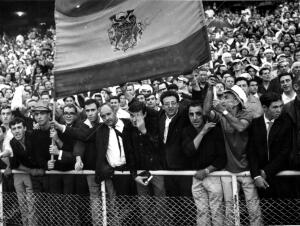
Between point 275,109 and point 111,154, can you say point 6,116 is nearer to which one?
point 111,154

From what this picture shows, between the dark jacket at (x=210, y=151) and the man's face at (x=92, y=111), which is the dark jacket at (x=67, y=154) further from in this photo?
the dark jacket at (x=210, y=151)

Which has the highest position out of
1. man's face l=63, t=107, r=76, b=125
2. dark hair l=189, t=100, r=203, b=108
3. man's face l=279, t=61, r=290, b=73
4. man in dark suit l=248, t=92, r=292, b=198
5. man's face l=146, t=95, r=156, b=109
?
man's face l=279, t=61, r=290, b=73

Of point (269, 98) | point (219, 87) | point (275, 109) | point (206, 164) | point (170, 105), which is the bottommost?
point (206, 164)

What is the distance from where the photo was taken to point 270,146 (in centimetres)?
549

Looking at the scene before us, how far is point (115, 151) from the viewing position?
246 inches

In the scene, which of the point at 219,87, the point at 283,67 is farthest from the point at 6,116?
the point at 283,67

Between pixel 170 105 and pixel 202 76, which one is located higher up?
pixel 202 76

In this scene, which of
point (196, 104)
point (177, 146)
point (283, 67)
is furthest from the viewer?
point (283, 67)

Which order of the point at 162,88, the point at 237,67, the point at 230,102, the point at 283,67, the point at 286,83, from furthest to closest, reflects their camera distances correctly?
1. the point at 237,67
2. the point at 162,88
3. the point at 283,67
4. the point at 286,83
5. the point at 230,102

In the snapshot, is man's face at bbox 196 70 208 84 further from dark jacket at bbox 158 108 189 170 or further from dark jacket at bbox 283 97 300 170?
dark jacket at bbox 283 97 300 170

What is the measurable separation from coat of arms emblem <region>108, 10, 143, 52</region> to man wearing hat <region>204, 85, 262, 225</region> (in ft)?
3.43

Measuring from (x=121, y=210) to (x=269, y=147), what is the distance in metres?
1.88

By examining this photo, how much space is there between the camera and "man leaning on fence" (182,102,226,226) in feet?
18.4

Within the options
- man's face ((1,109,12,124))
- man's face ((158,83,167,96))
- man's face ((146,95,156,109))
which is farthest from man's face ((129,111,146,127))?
man's face ((158,83,167,96))
